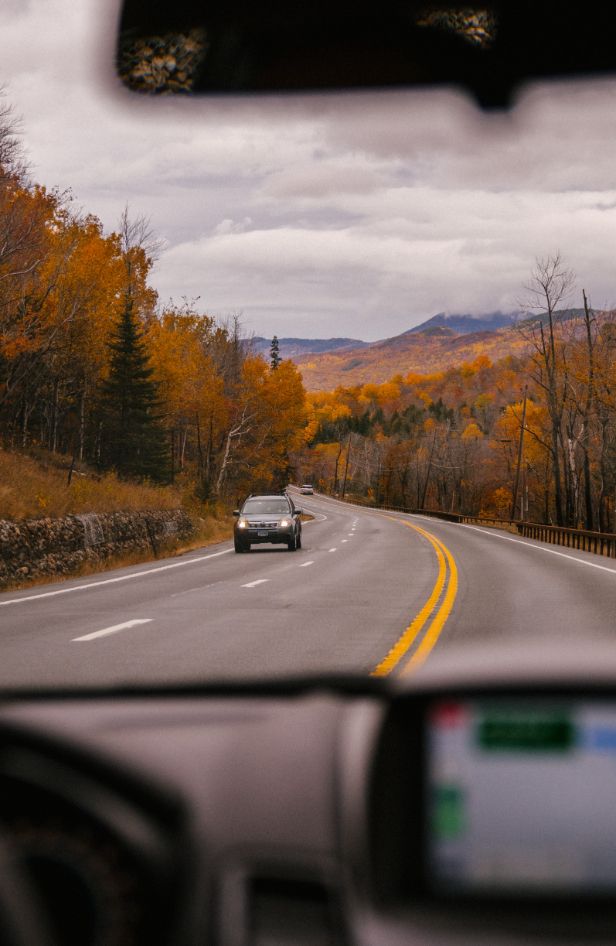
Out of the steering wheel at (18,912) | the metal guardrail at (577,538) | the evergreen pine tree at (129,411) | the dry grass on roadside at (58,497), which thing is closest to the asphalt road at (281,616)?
the steering wheel at (18,912)

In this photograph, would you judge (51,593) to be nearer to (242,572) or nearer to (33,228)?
(242,572)

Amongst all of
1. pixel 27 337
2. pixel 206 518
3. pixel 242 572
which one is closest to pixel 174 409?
pixel 206 518

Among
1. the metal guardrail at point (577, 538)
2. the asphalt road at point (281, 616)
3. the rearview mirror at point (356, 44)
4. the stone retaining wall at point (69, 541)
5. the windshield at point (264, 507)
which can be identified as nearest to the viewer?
the rearview mirror at point (356, 44)

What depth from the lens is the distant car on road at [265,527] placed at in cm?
3114

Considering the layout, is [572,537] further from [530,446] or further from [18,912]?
[530,446]

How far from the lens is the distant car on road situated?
31.1 m

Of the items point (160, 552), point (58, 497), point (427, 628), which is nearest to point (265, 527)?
point (160, 552)

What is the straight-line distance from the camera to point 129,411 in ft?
185

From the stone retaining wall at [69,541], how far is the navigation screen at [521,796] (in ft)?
63.3

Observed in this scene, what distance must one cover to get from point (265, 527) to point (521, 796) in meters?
29.1

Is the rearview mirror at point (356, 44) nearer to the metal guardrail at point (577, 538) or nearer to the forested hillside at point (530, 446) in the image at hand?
the metal guardrail at point (577, 538)

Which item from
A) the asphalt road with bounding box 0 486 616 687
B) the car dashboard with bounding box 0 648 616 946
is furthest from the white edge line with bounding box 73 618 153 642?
the car dashboard with bounding box 0 648 616 946

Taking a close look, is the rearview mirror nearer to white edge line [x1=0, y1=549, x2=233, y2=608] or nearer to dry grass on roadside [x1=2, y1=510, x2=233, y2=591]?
white edge line [x1=0, y1=549, x2=233, y2=608]

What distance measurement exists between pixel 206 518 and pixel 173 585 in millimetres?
31727
